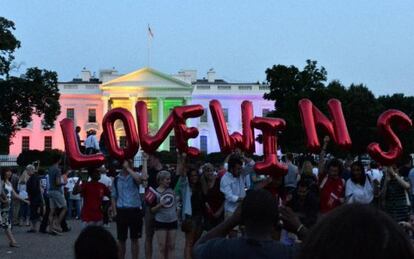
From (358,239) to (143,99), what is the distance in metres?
84.6

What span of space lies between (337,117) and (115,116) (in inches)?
139

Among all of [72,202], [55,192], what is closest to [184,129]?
[55,192]

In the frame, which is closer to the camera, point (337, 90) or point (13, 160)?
point (337, 90)

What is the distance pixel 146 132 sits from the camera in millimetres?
10406

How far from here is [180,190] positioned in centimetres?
998

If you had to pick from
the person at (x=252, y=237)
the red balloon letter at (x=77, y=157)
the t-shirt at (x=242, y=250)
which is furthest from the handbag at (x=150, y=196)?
the t-shirt at (x=242, y=250)

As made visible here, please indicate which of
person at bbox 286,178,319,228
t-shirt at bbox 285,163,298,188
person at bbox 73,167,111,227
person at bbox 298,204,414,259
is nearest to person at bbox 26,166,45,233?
person at bbox 73,167,111,227

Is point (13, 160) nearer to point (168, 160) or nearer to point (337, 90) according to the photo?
point (168, 160)

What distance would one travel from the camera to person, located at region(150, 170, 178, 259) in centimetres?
886

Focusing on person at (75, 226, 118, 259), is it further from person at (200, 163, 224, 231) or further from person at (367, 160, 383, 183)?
person at (367, 160, 383, 183)

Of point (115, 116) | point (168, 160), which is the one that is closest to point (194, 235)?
point (115, 116)

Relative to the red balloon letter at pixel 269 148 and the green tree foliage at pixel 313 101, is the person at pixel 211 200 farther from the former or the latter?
the green tree foliage at pixel 313 101

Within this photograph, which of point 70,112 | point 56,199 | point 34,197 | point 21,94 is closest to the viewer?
point 56,199

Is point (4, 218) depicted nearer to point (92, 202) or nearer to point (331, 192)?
→ point (92, 202)
